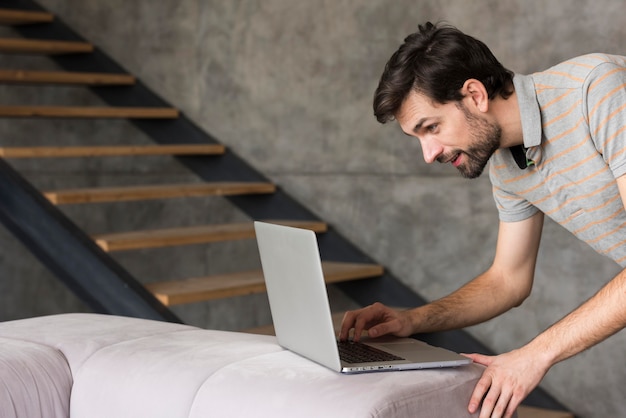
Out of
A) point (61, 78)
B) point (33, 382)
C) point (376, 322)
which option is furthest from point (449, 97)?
point (61, 78)

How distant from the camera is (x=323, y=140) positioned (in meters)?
4.52

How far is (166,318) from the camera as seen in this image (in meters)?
3.54

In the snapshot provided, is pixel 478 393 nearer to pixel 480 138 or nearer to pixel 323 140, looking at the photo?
pixel 480 138

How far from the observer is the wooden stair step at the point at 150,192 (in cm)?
387

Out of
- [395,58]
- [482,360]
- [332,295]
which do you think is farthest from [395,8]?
[482,360]

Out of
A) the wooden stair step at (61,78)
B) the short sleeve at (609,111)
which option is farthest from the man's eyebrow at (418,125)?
the wooden stair step at (61,78)

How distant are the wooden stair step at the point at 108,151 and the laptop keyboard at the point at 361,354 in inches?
96.4

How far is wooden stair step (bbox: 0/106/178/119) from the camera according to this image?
436 cm

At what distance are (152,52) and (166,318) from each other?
6.99 ft

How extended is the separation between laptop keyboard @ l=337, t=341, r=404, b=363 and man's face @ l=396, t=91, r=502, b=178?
19.0 inches

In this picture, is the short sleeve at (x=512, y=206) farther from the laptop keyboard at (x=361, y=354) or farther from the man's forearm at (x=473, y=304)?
the laptop keyboard at (x=361, y=354)

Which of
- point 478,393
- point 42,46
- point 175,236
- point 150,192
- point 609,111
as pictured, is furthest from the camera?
point 42,46

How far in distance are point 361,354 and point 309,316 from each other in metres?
0.14

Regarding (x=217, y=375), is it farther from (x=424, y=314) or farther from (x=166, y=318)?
(x=166, y=318)
